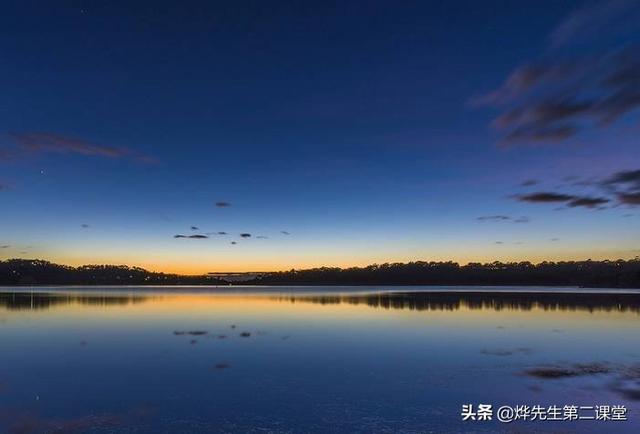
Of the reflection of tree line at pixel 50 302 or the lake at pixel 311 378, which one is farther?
the reflection of tree line at pixel 50 302

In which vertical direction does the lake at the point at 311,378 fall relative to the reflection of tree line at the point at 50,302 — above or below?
above

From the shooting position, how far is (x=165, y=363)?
2230cm

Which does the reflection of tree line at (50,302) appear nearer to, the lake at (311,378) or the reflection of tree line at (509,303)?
the reflection of tree line at (509,303)

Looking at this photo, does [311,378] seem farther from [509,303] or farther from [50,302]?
[50,302]

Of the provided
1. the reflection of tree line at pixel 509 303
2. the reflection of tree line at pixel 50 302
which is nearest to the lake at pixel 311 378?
the reflection of tree line at pixel 509 303

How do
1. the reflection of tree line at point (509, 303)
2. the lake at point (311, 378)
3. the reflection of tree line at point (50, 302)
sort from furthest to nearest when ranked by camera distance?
the reflection of tree line at point (50, 302) → the reflection of tree line at point (509, 303) → the lake at point (311, 378)

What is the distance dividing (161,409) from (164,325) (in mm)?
25343

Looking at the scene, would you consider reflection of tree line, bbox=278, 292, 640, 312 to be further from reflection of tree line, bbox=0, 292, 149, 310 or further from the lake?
reflection of tree line, bbox=0, 292, 149, 310

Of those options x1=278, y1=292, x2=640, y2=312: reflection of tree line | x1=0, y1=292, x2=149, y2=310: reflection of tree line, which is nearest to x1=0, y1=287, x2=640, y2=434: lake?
x1=278, y1=292, x2=640, y2=312: reflection of tree line

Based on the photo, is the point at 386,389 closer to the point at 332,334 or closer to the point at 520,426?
the point at 520,426

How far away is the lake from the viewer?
1352 cm

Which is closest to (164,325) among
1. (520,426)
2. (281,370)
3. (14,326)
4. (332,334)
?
(14,326)

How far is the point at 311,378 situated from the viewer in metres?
18.9

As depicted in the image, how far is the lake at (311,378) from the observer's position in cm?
1352
